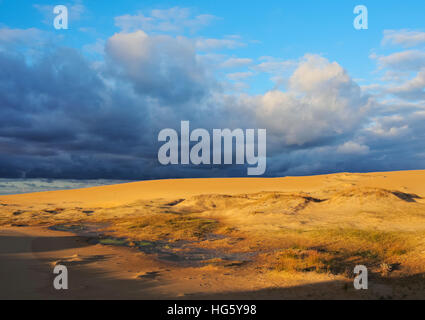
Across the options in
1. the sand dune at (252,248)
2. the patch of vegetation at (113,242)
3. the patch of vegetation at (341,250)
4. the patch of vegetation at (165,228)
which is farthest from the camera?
the patch of vegetation at (165,228)

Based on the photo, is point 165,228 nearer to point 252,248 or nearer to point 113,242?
point 113,242

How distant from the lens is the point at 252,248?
748 inches

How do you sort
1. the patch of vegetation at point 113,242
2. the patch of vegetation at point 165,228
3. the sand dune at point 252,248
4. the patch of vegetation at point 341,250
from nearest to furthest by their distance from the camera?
the sand dune at point 252,248 → the patch of vegetation at point 341,250 → the patch of vegetation at point 113,242 → the patch of vegetation at point 165,228

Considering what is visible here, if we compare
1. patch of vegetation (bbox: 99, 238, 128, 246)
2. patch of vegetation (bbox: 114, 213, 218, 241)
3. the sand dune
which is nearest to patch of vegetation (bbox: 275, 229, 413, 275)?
the sand dune

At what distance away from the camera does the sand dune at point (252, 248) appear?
11438mm

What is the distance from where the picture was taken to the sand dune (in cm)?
1144

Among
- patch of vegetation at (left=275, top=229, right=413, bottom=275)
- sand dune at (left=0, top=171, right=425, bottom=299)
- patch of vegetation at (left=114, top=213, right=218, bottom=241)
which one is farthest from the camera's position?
patch of vegetation at (left=114, top=213, right=218, bottom=241)

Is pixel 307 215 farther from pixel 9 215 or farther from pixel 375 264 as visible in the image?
pixel 9 215

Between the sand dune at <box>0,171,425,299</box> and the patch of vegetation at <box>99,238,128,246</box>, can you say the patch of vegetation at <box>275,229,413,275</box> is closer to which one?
the sand dune at <box>0,171,425,299</box>

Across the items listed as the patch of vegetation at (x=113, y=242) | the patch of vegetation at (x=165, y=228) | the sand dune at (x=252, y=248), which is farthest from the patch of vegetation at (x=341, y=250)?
the patch of vegetation at (x=113, y=242)

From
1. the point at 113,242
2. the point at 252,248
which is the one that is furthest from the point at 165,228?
the point at 252,248

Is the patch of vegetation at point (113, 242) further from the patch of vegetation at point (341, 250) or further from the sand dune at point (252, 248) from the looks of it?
the patch of vegetation at point (341, 250)

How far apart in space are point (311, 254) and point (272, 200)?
57.2 ft
